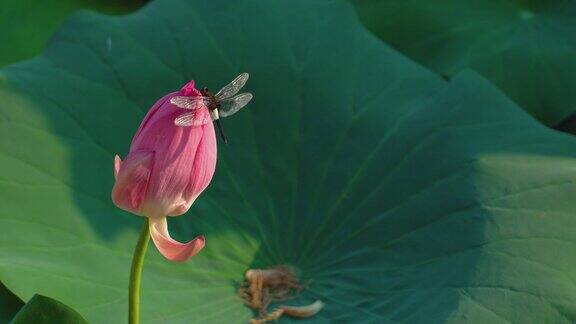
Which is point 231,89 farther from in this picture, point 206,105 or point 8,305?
point 8,305

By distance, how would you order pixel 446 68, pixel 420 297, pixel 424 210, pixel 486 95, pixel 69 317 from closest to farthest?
pixel 69 317, pixel 420 297, pixel 424 210, pixel 486 95, pixel 446 68

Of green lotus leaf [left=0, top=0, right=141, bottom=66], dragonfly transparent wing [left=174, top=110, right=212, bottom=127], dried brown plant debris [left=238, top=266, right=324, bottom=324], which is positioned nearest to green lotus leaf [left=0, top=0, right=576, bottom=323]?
dried brown plant debris [left=238, top=266, right=324, bottom=324]

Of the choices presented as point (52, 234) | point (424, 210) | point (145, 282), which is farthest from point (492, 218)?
point (52, 234)

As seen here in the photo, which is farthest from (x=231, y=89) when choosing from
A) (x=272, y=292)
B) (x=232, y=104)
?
(x=272, y=292)

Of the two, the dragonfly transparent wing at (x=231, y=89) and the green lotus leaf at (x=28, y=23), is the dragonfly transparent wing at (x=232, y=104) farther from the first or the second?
the green lotus leaf at (x=28, y=23)

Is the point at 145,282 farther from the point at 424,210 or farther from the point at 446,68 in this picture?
the point at 446,68

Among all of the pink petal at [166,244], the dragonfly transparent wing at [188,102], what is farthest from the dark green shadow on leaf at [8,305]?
the dragonfly transparent wing at [188,102]
